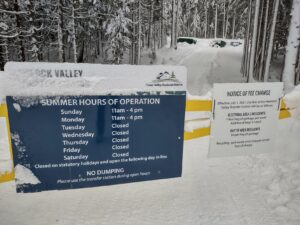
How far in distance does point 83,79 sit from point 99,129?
67 cm

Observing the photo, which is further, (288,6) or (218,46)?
(218,46)

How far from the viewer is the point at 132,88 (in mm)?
3584

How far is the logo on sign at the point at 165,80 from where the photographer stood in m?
3.63

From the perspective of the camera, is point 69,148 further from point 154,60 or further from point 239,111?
point 154,60

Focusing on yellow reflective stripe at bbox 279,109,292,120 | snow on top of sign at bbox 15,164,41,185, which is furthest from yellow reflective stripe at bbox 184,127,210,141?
snow on top of sign at bbox 15,164,41,185

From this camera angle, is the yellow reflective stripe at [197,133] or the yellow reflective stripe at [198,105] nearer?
the yellow reflective stripe at [198,105]

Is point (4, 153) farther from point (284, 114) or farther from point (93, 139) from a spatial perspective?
point (284, 114)

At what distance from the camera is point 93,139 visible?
364cm

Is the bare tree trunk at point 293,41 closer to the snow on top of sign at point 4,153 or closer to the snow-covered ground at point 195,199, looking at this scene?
the snow-covered ground at point 195,199

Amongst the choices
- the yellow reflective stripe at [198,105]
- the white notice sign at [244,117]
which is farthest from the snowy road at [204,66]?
the yellow reflective stripe at [198,105]

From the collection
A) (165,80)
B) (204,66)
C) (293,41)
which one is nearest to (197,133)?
(165,80)

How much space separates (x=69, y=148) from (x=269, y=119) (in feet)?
9.95

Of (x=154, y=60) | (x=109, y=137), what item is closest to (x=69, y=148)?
(x=109, y=137)

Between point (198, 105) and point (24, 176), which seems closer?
A: point (24, 176)
